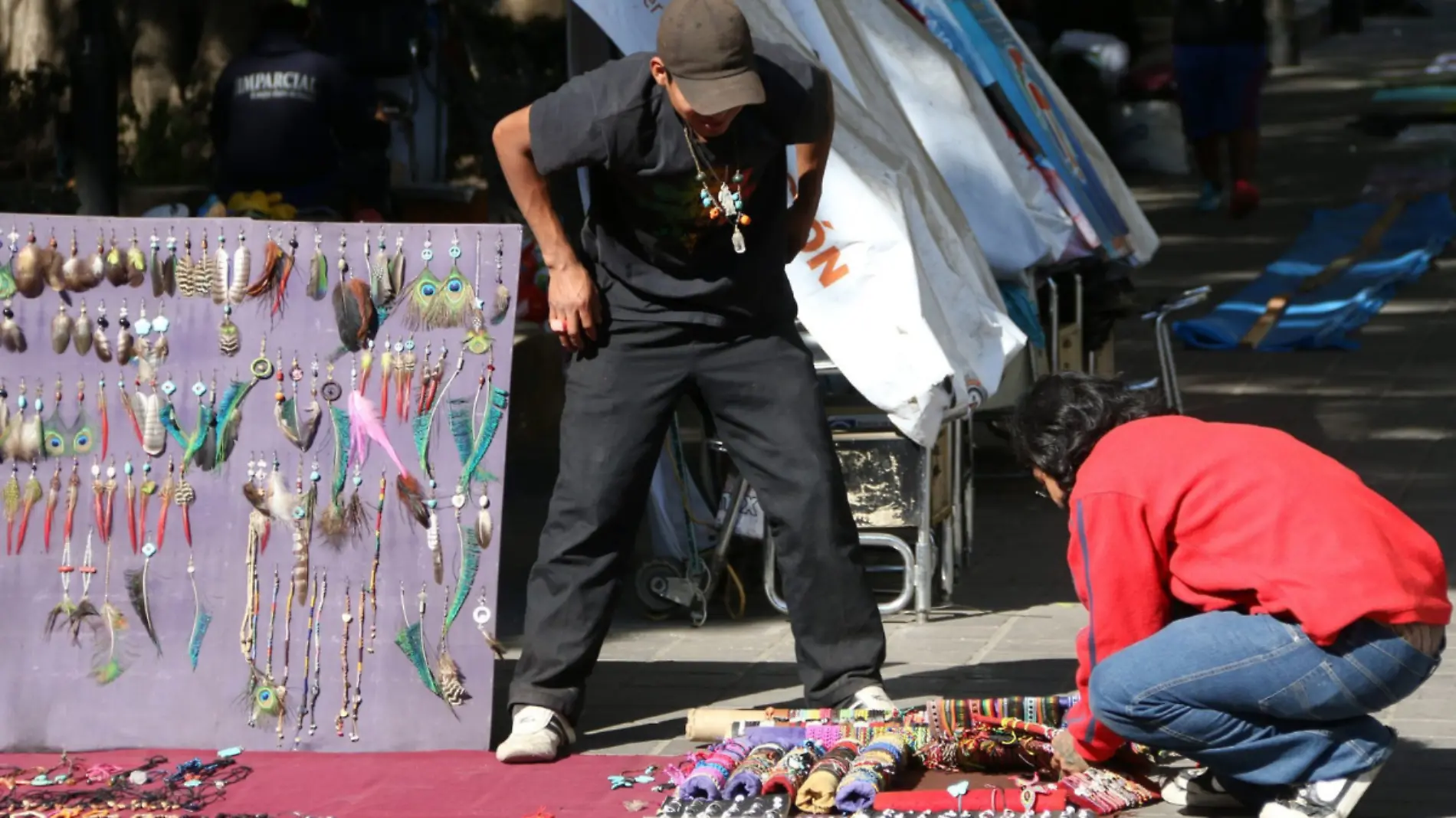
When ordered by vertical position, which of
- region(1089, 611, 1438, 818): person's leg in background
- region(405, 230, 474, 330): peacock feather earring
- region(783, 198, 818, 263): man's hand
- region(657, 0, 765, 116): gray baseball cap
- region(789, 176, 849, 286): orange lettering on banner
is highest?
region(657, 0, 765, 116): gray baseball cap

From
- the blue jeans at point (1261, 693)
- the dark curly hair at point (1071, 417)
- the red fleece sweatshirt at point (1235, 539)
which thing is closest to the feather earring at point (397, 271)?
the dark curly hair at point (1071, 417)

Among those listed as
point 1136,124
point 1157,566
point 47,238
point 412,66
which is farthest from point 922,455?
point 1136,124

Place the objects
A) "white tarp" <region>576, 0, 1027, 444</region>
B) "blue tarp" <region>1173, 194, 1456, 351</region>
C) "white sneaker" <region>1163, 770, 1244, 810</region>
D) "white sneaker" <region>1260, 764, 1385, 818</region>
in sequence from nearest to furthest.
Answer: "white sneaker" <region>1260, 764, 1385, 818</region> → "white sneaker" <region>1163, 770, 1244, 810</region> → "white tarp" <region>576, 0, 1027, 444</region> → "blue tarp" <region>1173, 194, 1456, 351</region>

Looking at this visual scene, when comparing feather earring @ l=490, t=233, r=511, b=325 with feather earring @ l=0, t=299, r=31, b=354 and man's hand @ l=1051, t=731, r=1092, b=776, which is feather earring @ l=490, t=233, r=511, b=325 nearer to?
feather earring @ l=0, t=299, r=31, b=354

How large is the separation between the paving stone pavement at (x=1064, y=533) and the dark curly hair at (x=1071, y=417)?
42 cm

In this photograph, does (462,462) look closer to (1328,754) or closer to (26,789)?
(26,789)

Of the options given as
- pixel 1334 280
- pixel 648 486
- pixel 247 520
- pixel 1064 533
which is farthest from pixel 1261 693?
pixel 1334 280

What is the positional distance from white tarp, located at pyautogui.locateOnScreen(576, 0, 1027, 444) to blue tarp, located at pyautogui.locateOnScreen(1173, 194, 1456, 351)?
4.09 m

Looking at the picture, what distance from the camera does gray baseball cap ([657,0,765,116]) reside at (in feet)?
14.8

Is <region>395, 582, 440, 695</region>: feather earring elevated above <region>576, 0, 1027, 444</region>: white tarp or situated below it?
below

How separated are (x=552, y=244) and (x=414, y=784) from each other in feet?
4.18

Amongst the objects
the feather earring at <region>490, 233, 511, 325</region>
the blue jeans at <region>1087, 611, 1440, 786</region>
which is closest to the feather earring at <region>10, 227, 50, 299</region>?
the feather earring at <region>490, 233, 511, 325</region>

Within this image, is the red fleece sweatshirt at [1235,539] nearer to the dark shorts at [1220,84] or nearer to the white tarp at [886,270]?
the white tarp at [886,270]

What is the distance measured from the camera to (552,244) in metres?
4.86
